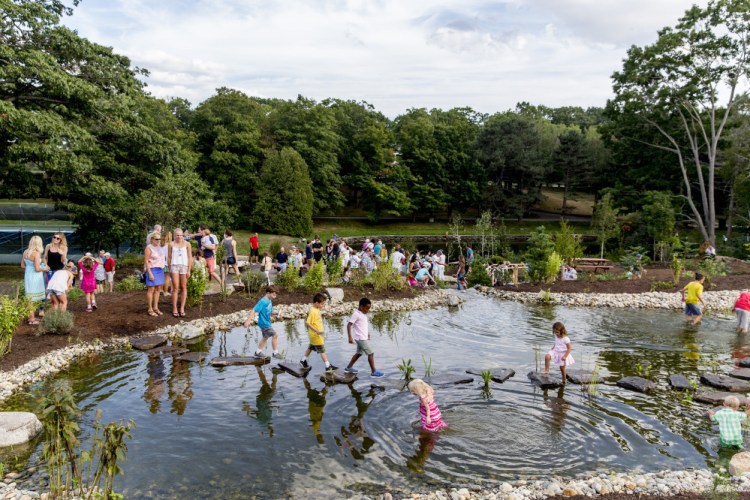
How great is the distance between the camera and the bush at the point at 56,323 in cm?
1148

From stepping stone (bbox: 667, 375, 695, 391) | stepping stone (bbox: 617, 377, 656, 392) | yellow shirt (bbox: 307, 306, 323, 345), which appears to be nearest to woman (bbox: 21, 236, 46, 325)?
yellow shirt (bbox: 307, 306, 323, 345)

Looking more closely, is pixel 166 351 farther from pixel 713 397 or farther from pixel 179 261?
pixel 713 397

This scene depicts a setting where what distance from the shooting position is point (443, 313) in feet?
55.9

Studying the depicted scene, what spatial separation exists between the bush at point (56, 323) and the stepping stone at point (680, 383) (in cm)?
1185

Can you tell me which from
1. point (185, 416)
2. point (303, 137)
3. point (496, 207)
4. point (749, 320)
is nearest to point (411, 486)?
point (185, 416)

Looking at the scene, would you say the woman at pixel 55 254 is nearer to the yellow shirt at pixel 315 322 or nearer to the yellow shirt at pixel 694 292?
the yellow shirt at pixel 315 322

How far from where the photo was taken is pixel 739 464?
6.55 m

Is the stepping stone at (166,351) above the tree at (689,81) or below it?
below

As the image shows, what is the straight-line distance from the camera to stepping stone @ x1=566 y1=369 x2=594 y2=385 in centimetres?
997

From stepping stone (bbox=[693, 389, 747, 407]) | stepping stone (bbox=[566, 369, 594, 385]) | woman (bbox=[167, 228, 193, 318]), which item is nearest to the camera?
stepping stone (bbox=[693, 389, 747, 407])

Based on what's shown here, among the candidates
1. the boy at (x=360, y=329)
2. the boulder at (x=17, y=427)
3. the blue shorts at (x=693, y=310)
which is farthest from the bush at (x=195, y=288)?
the blue shorts at (x=693, y=310)

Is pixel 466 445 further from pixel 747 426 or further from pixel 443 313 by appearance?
pixel 443 313

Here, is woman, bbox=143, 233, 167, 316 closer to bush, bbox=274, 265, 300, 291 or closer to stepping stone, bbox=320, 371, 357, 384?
bush, bbox=274, 265, 300, 291

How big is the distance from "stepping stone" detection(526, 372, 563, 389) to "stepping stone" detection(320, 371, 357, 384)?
10.6 feet
